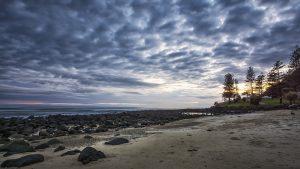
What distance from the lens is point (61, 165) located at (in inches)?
225

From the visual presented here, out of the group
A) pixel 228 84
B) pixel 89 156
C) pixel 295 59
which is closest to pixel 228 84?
pixel 228 84

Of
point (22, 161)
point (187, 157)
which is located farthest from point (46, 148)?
point (187, 157)

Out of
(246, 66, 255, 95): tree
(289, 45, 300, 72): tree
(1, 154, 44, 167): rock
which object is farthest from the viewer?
(246, 66, 255, 95): tree

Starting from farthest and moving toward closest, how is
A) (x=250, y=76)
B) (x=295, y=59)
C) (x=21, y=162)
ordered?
(x=250, y=76), (x=295, y=59), (x=21, y=162)

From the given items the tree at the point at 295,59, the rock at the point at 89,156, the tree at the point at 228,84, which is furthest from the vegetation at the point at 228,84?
the rock at the point at 89,156

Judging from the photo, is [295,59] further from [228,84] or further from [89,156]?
[89,156]

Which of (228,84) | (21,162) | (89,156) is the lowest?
(21,162)

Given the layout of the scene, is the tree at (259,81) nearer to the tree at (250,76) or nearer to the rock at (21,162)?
the tree at (250,76)

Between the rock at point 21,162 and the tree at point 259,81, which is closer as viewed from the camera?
the rock at point 21,162

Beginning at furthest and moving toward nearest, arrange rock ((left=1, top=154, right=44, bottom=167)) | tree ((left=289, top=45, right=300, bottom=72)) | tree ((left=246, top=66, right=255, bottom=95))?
tree ((left=246, top=66, right=255, bottom=95)), tree ((left=289, top=45, right=300, bottom=72)), rock ((left=1, top=154, right=44, bottom=167))

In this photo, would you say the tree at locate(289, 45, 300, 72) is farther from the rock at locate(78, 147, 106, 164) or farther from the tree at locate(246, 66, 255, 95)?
the rock at locate(78, 147, 106, 164)

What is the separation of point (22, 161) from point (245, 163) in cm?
612

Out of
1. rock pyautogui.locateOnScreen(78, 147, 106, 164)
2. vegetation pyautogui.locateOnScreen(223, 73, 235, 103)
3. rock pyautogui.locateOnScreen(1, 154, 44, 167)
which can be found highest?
vegetation pyautogui.locateOnScreen(223, 73, 235, 103)

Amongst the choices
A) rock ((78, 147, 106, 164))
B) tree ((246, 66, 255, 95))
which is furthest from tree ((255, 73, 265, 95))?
rock ((78, 147, 106, 164))
